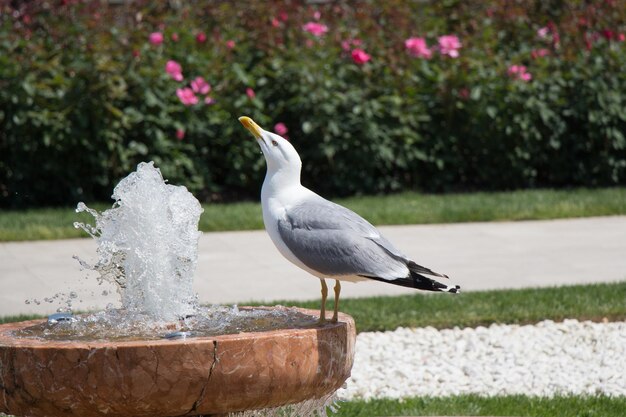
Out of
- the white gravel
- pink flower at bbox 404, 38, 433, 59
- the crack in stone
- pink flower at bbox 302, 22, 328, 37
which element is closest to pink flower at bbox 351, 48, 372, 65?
pink flower at bbox 302, 22, 328, 37

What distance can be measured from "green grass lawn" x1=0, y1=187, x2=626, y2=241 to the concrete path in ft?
0.42

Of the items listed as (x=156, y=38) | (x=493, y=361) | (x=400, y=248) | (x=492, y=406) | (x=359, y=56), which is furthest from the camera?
(x=359, y=56)

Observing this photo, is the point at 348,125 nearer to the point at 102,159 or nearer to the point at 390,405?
the point at 102,159

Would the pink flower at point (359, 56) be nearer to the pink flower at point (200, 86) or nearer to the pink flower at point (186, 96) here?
the pink flower at point (200, 86)

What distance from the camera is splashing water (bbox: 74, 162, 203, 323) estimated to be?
144 inches

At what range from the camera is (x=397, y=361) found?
216 inches

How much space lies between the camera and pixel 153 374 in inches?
122

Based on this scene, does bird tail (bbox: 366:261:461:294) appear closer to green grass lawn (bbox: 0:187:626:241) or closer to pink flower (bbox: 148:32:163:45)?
green grass lawn (bbox: 0:187:626:241)

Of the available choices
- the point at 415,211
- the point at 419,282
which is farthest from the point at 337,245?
the point at 415,211

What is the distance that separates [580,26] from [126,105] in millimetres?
4345

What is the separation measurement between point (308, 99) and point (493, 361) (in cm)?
450

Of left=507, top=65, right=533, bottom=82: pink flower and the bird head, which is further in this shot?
left=507, top=65, right=533, bottom=82: pink flower

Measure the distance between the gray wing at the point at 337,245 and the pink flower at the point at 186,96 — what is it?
601 cm

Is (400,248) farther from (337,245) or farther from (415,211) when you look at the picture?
(337,245)
